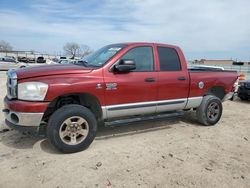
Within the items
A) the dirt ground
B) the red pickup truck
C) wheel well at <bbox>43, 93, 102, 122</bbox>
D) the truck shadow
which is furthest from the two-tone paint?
the dirt ground

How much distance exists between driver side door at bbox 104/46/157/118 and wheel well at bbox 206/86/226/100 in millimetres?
2028

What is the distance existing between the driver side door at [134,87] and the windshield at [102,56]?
223 millimetres

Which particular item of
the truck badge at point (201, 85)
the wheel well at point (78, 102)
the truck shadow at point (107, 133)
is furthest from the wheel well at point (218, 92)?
the wheel well at point (78, 102)

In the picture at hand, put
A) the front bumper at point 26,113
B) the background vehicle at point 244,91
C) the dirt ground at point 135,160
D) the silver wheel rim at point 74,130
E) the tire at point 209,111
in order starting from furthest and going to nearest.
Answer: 1. the background vehicle at point 244,91
2. the tire at point 209,111
3. the silver wheel rim at point 74,130
4. the front bumper at point 26,113
5. the dirt ground at point 135,160

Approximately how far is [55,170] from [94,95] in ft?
4.55

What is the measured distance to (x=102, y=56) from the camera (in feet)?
16.3

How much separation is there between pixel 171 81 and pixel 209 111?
5.15 feet

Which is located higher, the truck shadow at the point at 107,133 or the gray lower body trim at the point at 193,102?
the gray lower body trim at the point at 193,102

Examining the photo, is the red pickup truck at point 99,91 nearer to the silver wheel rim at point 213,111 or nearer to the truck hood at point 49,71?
the truck hood at point 49,71

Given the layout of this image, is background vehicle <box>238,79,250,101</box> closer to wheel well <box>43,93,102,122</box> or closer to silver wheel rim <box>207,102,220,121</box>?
silver wheel rim <box>207,102,220,121</box>

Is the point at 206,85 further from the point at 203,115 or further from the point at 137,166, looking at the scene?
the point at 137,166

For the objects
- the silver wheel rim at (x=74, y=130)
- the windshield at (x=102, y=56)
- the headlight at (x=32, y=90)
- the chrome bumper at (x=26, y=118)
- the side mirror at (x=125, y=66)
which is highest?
the windshield at (x=102, y=56)

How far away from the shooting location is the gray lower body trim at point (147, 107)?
4.59 metres

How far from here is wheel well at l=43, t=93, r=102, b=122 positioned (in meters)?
4.33
